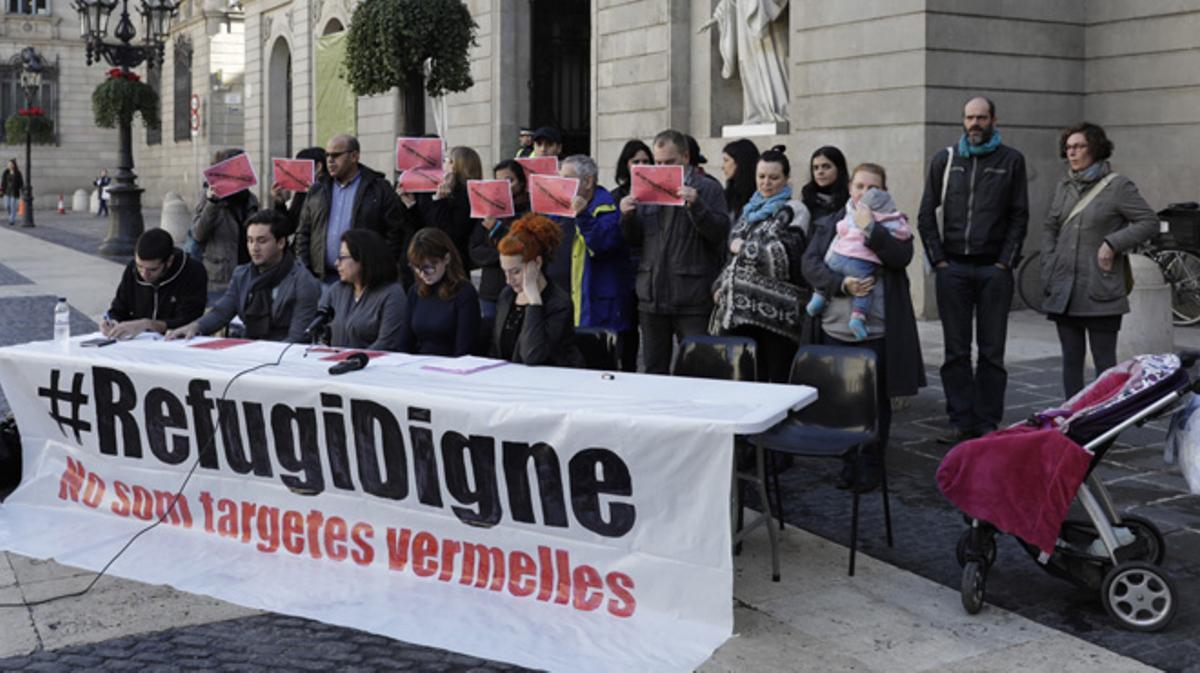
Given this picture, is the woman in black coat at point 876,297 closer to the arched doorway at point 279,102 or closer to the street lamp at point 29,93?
the arched doorway at point 279,102

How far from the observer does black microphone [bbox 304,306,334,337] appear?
7465 mm

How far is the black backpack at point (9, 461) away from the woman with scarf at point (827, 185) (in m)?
4.54

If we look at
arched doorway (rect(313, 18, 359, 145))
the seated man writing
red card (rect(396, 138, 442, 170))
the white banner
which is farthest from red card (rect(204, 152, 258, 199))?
arched doorway (rect(313, 18, 359, 145))

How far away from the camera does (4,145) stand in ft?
189

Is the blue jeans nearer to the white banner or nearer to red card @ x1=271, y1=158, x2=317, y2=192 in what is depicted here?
the white banner

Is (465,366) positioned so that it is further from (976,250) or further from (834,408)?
(976,250)

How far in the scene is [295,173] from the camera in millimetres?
9547

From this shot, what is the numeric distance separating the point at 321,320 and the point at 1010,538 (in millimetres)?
3821

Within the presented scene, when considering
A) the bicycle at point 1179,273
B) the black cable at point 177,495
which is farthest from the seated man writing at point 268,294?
the bicycle at point 1179,273

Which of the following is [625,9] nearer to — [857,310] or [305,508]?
[857,310]

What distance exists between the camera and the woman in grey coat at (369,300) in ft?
23.4

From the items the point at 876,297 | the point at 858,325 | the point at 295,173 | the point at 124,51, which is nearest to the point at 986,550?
the point at 858,325

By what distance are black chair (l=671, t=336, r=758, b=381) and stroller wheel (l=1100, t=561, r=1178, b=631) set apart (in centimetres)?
198

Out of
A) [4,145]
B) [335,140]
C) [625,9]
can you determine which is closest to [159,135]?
[4,145]
